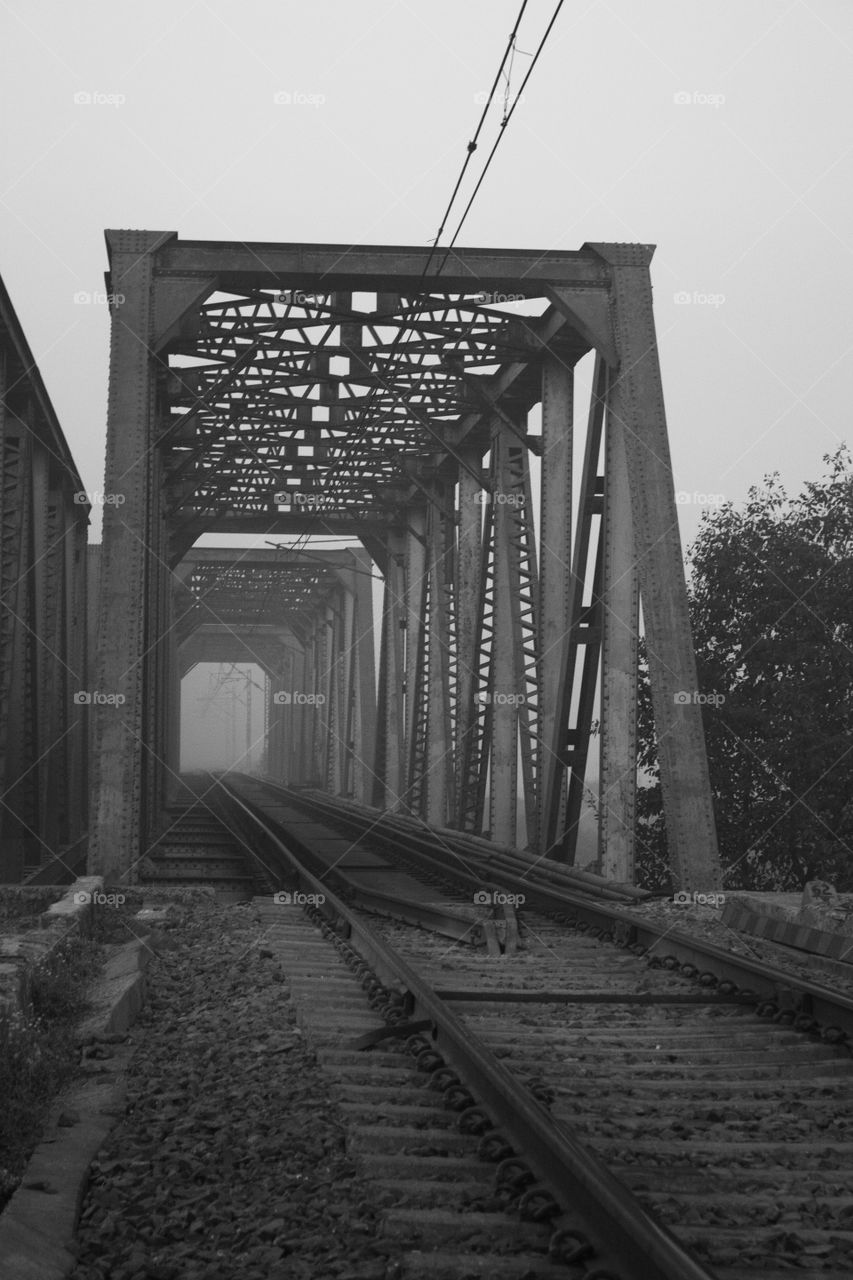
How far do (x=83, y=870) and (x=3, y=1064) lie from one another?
14657 millimetres

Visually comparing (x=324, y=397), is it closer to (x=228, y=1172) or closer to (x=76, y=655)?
(x=76, y=655)

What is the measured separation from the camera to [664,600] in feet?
40.6

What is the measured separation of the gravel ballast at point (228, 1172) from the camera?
3336mm

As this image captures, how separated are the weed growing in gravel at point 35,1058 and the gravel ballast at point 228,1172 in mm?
244

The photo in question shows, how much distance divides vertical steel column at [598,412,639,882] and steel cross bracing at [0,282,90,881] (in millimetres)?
5239

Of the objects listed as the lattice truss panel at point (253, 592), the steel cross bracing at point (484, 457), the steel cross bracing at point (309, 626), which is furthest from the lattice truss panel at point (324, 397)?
the lattice truss panel at point (253, 592)

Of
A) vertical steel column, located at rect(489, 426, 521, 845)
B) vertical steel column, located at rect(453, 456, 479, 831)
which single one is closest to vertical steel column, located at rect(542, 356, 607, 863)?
vertical steel column, located at rect(489, 426, 521, 845)

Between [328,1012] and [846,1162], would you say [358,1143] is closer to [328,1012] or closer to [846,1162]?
[846,1162]

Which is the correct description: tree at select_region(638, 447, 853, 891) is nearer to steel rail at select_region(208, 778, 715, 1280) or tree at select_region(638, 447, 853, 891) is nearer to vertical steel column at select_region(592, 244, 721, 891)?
vertical steel column at select_region(592, 244, 721, 891)

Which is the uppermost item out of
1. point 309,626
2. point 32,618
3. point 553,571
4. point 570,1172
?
point 309,626

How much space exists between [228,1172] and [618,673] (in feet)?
31.6

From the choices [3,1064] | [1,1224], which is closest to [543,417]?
[3,1064]

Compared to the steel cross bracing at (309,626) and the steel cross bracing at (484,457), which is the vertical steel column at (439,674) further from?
the steel cross bracing at (309,626)

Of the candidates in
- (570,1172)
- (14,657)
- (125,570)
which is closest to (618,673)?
(125,570)
